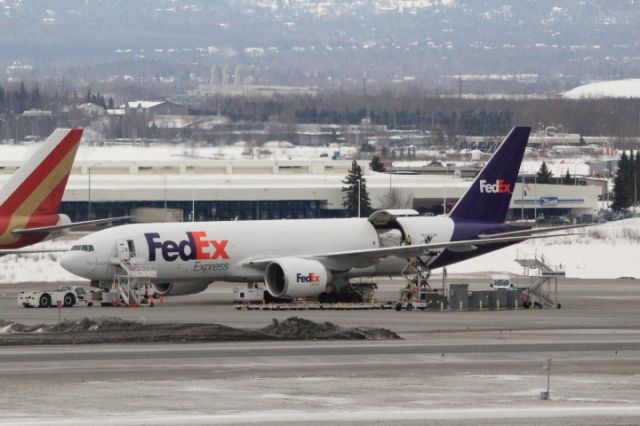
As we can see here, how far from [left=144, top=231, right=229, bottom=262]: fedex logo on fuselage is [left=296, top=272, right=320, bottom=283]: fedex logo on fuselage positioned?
118 inches

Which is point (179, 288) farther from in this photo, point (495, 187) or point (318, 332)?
point (318, 332)

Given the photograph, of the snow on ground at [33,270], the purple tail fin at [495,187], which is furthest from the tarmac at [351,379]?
the snow on ground at [33,270]

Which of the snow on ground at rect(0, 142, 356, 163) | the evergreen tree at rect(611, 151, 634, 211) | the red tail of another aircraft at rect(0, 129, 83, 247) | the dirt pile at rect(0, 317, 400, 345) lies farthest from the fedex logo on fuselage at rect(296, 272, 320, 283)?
the snow on ground at rect(0, 142, 356, 163)

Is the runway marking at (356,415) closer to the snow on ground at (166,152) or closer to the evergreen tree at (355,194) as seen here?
the evergreen tree at (355,194)

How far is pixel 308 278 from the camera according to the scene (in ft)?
186

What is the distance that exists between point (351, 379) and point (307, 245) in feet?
Result: 87.0

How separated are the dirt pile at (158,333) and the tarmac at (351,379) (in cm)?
88

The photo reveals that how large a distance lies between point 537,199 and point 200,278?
7744cm

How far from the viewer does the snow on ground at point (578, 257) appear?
255 ft

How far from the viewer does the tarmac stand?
92.2ft

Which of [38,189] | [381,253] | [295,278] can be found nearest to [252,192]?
[381,253]

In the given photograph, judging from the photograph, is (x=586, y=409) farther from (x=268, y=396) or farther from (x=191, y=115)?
(x=191, y=115)

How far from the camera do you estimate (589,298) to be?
197ft

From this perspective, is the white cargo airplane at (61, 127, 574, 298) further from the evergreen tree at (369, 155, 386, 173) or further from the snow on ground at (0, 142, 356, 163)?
the evergreen tree at (369, 155, 386, 173)
